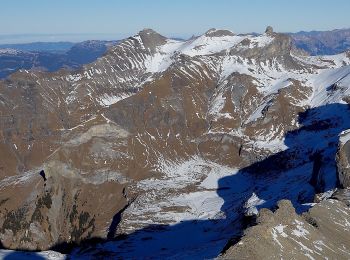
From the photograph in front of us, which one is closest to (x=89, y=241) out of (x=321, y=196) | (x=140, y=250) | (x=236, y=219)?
(x=140, y=250)

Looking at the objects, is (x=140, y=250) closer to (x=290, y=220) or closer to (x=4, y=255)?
(x=4, y=255)

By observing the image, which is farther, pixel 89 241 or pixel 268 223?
pixel 89 241

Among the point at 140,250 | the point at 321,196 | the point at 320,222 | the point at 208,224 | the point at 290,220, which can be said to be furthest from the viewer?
the point at 208,224

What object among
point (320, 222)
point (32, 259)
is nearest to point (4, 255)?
point (32, 259)

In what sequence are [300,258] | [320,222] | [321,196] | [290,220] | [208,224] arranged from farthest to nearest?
[208,224]
[321,196]
[320,222]
[290,220]
[300,258]

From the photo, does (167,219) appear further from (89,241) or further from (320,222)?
(320,222)

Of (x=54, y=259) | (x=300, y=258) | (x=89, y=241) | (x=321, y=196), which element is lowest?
(x=89, y=241)

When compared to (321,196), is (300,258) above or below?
above
